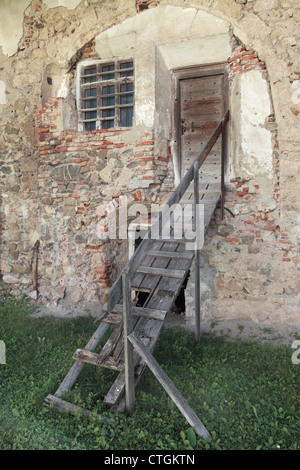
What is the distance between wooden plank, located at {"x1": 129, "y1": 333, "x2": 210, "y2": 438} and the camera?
2.95 meters

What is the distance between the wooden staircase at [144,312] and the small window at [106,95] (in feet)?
6.02

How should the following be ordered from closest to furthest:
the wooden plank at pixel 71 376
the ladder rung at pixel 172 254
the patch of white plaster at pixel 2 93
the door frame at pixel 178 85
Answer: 1. the wooden plank at pixel 71 376
2. the ladder rung at pixel 172 254
3. the door frame at pixel 178 85
4. the patch of white plaster at pixel 2 93

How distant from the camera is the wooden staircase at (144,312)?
3133 mm

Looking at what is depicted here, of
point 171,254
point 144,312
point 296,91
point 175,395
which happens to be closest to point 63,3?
point 296,91

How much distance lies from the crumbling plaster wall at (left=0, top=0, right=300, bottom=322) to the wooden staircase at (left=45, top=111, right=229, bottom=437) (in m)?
0.76

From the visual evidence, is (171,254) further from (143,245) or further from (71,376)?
(71,376)

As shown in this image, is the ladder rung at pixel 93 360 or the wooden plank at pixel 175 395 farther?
the ladder rung at pixel 93 360

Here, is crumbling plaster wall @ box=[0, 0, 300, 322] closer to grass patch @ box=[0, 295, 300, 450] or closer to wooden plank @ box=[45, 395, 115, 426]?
grass patch @ box=[0, 295, 300, 450]

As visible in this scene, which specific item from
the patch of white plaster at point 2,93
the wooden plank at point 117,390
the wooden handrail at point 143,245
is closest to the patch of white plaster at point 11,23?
the patch of white plaster at point 2,93

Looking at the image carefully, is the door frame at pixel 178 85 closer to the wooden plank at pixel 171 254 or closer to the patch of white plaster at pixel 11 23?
the wooden plank at pixel 171 254

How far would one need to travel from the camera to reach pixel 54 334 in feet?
16.6

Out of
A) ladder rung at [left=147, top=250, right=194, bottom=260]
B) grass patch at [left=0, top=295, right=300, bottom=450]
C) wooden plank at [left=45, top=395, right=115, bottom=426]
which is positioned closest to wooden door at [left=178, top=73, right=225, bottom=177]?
ladder rung at [left=147, top=250, right=194, bottom=260]
